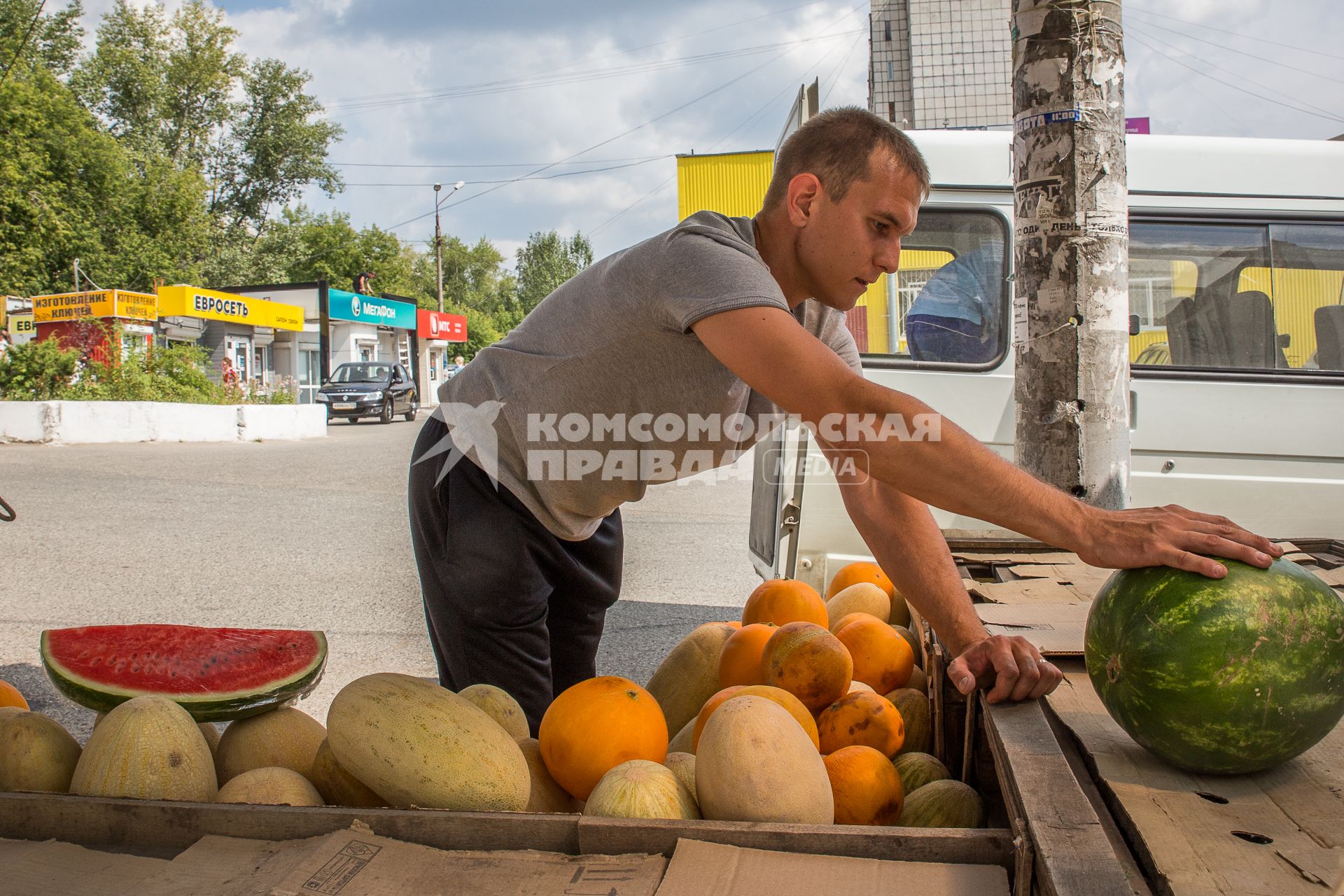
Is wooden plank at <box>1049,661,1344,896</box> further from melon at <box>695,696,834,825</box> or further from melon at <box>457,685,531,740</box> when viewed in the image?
melon at <box>457,685,531,740</box>

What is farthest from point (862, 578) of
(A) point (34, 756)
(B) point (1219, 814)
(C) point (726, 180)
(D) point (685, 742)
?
(C) point (726, 180)

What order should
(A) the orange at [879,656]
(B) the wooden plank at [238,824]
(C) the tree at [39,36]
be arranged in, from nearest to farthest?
1. (B) the wooden plank at [238,824]
2. (A) the orange at [879,656]
3. (C) the tree at [39,36]

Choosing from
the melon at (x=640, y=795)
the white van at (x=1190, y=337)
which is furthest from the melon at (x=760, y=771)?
the white van at (x=1190, y=337)

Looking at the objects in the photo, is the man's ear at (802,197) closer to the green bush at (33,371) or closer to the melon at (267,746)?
the melon at (267,746)

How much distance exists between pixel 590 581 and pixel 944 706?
109cm

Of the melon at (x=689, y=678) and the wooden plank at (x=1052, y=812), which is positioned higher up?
the wooden plank at (x=1052, y=812)

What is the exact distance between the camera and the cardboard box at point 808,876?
3.56 ft

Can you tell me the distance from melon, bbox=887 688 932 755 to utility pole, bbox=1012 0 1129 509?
5.08ft

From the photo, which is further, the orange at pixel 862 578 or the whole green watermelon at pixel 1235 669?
the orange at pixel 862 578

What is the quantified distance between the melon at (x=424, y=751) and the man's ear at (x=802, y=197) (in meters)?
1.33

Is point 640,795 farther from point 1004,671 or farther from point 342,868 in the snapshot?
point 1004,671

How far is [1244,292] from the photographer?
4.95 metres

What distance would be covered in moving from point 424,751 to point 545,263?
87509mm

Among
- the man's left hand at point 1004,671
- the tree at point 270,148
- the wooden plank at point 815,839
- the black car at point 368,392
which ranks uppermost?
the tree at point 270,148
